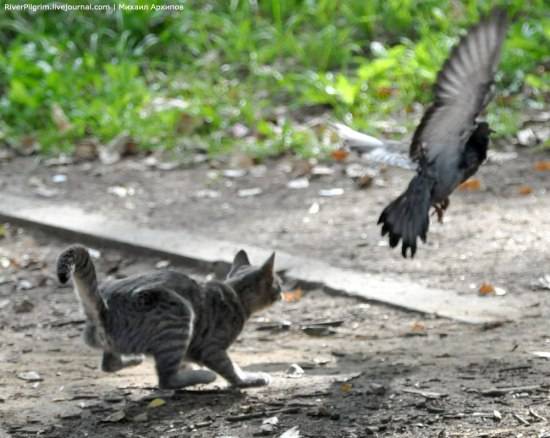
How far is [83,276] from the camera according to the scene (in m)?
5.10

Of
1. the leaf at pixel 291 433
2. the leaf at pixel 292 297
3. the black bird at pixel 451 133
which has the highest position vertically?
the black bird at pixel 451 133

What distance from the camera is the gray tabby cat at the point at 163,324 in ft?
17.3

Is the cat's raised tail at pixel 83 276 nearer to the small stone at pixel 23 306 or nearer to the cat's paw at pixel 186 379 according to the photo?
the cat's paw at pixel 186 379

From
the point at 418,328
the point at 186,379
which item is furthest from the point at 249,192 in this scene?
the point at 186,379

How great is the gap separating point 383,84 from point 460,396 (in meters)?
5.58

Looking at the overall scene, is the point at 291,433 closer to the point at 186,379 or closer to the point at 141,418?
the point at 141,418

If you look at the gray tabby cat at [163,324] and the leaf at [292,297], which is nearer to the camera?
the gray tabby cat at [163,324]

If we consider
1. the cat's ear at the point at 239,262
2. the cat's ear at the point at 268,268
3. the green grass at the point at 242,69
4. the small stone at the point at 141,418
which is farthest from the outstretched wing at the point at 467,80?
the green grass at the point at 242,69

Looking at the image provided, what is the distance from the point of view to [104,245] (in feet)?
26.0

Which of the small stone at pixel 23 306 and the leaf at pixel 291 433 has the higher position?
the small stone at pixel 23 306

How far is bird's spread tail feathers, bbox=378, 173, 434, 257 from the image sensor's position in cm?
570

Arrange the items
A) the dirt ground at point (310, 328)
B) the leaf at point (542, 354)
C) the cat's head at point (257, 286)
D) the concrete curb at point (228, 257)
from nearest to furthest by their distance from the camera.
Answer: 1. the dirt ground at point (310, 328)
2. the leaf at point (542, 354)
3. the cat's head at point (257, 286)
4. the concrete curb at point (228, 257)

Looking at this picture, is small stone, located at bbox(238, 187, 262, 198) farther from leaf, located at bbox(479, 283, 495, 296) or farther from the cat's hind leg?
the cat's hind leg

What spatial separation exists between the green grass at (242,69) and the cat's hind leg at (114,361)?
401cm
